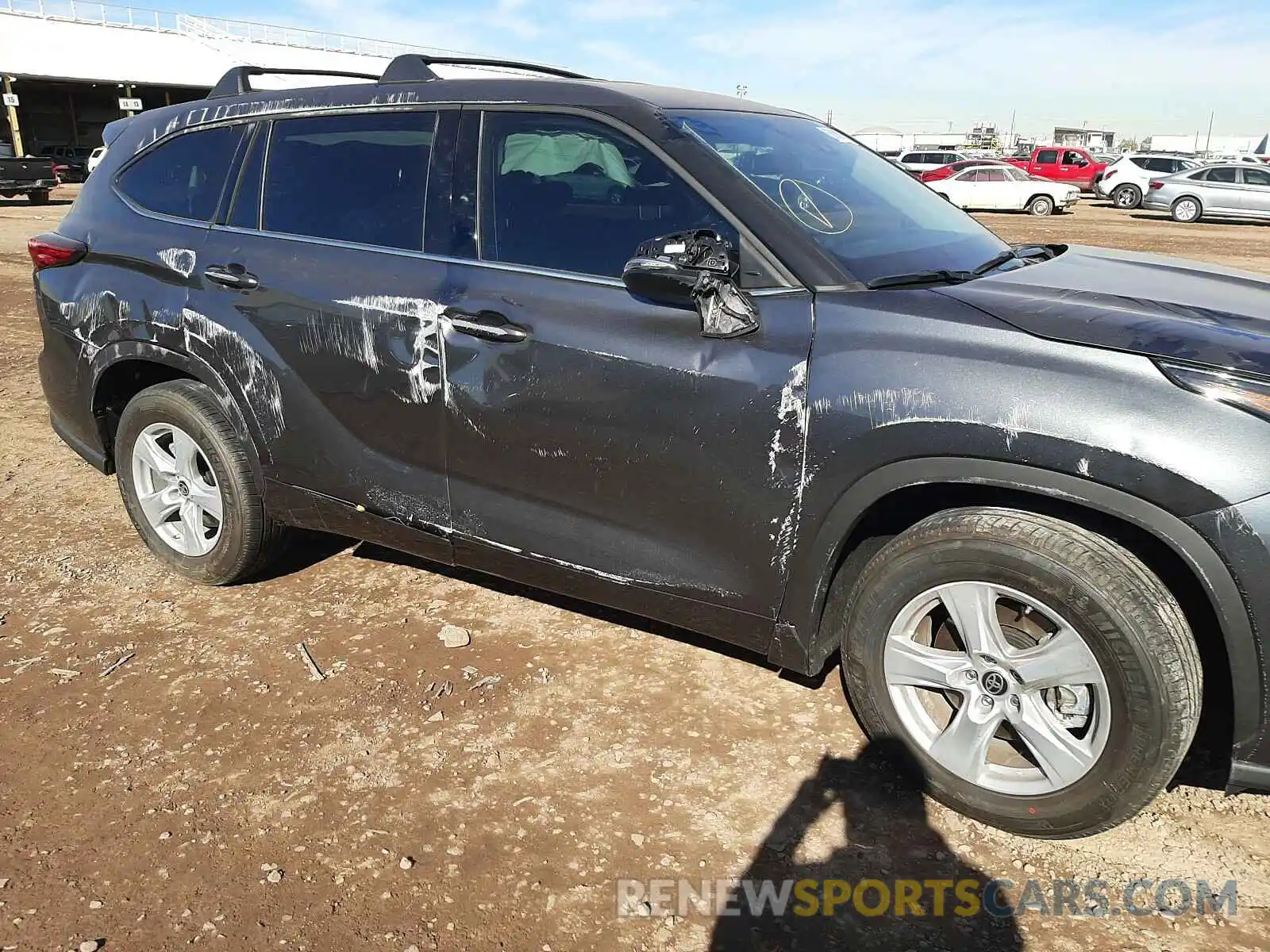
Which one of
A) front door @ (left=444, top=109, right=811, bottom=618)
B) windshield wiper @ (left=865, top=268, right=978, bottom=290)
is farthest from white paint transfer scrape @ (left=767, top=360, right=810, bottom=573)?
windshield wiper @ (left=865, top=268, right=978, bottom=290)

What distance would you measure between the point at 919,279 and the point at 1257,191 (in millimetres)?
26332

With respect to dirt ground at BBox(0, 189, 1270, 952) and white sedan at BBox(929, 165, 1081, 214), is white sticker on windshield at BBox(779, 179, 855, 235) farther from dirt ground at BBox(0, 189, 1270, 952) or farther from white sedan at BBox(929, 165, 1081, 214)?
white sedan at BBox(929, 165, 1081, 214)

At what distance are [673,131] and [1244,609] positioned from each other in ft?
6.35

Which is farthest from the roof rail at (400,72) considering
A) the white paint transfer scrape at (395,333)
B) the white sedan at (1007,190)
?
the white sedan at (1007,190)

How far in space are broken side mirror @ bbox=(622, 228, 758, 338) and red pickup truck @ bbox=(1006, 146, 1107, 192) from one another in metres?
31.9

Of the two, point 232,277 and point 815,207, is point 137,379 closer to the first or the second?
point 232,277

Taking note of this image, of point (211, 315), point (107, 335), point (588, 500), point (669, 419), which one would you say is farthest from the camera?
point (107, 335)

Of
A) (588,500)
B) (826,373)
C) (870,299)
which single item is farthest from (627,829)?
(870,299)

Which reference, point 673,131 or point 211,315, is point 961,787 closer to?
point 673,131

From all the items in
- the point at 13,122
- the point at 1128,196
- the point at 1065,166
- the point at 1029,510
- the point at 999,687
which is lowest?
the point at 999,687

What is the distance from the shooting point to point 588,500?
2.83m

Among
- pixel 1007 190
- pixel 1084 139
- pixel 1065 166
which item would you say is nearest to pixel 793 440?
pixel 1007 190

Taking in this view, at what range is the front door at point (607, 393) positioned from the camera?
8.32 ft

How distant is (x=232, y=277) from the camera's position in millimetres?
3355
